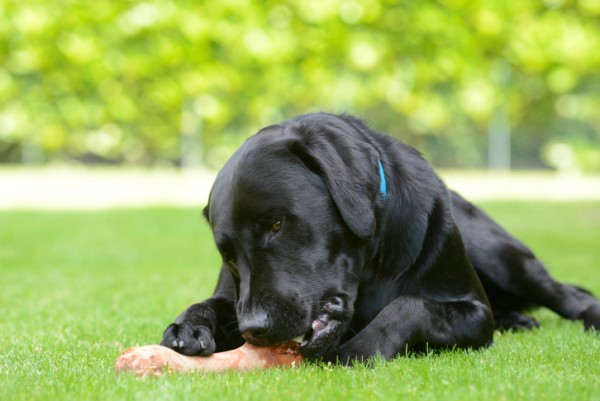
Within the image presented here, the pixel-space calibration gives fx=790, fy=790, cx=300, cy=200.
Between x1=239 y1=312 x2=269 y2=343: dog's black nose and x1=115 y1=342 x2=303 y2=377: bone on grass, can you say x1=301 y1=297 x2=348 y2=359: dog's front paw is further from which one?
x1=239 y1=312 x2=269 y2=343: dog's black nose

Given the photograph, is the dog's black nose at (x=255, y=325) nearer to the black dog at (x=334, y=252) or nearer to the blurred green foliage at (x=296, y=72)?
the black dog at (x=334, y=252)

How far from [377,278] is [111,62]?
606 inches

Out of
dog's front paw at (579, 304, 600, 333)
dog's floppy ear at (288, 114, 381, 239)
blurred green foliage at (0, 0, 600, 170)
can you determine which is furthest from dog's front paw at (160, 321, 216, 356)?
blurred green foliage at (0, 0, 600, 170)

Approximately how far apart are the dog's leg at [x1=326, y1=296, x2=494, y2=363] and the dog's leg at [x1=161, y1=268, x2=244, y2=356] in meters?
0.49

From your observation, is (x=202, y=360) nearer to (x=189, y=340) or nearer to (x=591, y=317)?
(x=189, y=340)

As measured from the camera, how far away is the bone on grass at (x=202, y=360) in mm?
2598

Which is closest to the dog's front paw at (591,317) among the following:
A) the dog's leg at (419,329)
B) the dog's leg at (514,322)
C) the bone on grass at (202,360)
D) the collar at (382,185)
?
the dog's leg at (514,322)

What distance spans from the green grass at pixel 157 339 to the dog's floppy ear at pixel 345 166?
54 centimetres

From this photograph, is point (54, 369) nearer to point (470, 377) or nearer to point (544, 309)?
point (470, 377)

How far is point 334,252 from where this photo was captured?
2953mm

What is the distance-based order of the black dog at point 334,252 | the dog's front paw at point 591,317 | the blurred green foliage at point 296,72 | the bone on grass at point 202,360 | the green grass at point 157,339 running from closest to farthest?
the green grass at point 157,339
the bone on grass at point 202,360
the black dog at point 334,252
the dog's front paw at point 591,317
the blurred green foliage at point 296,72

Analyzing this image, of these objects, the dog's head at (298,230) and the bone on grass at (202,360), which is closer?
the bone on grass at (202,360)

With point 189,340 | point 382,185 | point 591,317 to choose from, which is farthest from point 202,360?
point 591,317

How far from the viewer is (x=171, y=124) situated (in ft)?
61.1
